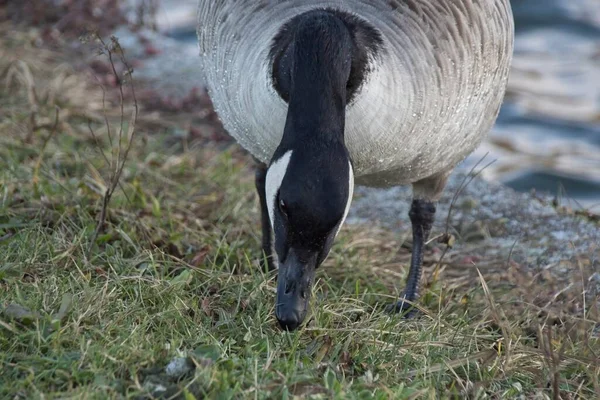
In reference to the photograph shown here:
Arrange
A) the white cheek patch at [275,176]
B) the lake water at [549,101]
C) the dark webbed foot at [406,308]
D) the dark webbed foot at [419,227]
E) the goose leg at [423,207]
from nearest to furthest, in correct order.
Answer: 1. the white cheek patch at [275,176]
2. the dark webbed foot at [406,308]
3. the dark webbed foot at [419,227]
4. the goose leg at [423,207]
5. the lake water at [549,101]

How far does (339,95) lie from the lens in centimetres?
372

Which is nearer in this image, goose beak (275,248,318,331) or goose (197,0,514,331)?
goose (197,0,514,331)

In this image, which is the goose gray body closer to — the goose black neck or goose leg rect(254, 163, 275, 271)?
the goose black neck

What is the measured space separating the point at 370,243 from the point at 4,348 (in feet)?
8.83

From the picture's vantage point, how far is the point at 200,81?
8.65 metres

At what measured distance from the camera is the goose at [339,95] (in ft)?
11.7

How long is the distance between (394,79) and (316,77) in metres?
0.50

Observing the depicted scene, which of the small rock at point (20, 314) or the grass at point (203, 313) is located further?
the small rock at point (20, 314)

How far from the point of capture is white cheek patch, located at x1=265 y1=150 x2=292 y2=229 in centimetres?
356

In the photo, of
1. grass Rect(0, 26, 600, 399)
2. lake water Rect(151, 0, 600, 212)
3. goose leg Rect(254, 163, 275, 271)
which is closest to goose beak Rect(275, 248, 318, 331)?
grass Rect(0, 26, 600, 399)

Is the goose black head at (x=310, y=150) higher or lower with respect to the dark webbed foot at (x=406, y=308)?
higher

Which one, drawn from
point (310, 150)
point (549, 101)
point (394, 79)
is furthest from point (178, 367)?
point (549, 101)

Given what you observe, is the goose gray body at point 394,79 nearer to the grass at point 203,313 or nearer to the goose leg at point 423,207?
the goose leg at point 423,207

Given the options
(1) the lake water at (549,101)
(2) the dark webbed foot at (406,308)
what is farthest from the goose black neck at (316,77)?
(1) the lake water at (549,101)
